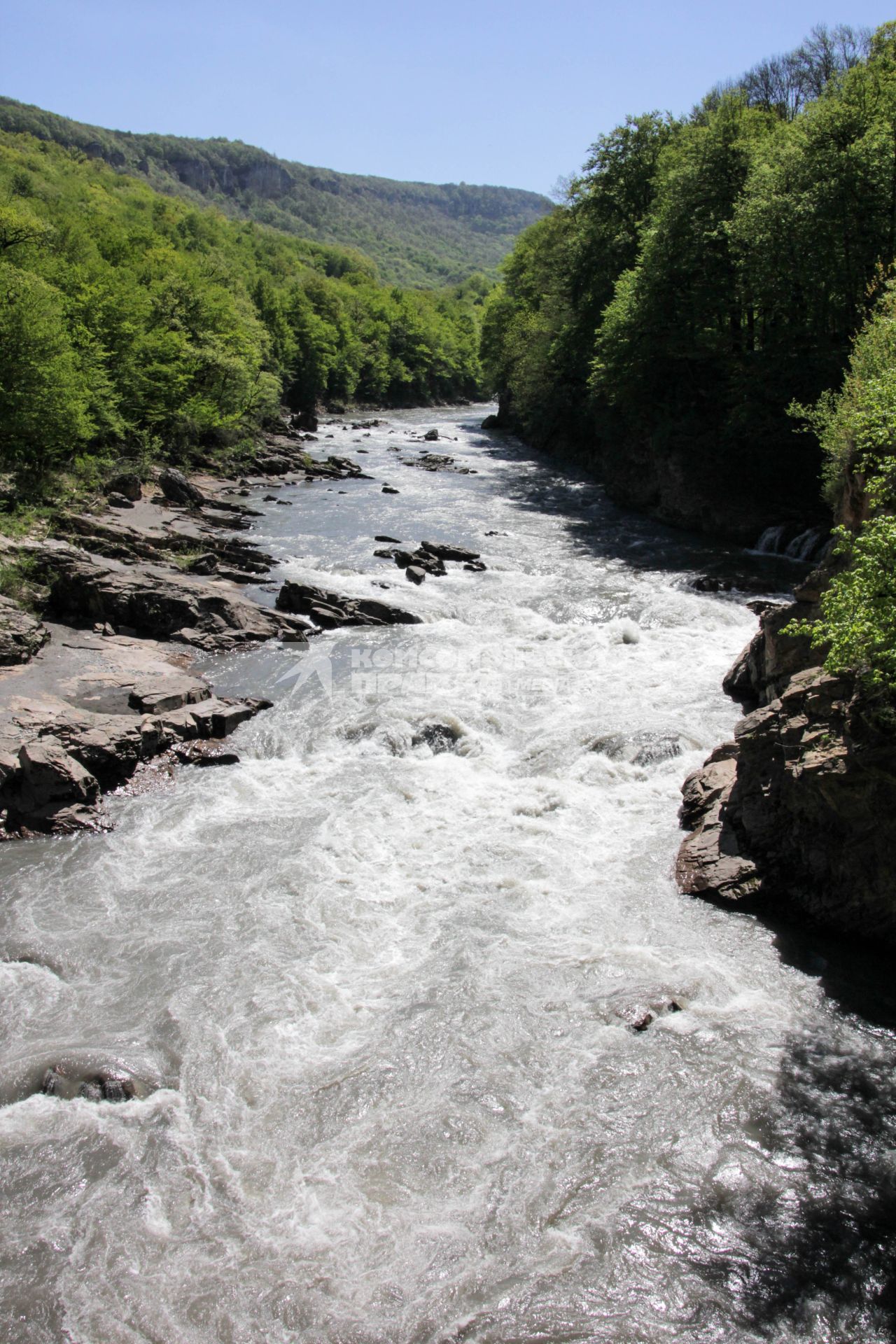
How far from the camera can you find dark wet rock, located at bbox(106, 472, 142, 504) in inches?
1244

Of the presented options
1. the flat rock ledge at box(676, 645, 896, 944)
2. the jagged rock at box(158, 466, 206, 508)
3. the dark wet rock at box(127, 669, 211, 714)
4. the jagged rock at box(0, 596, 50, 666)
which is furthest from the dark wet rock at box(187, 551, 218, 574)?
the flat rock ledge at box(676, 645, 896, 944)

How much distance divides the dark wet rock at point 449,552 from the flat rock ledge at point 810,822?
55.4 feet

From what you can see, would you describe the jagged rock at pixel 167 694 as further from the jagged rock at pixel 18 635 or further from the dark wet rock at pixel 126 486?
the dark wet rock at pixel 126 486

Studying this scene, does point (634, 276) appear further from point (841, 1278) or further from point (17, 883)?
point (841, 1278)

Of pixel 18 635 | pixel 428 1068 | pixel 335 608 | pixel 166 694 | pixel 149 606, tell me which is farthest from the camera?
pixel 335 608

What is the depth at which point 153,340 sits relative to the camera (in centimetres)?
3928

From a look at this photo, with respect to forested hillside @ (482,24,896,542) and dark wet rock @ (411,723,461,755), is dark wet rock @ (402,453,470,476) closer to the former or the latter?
forested hillside @ (482,24,896,542)

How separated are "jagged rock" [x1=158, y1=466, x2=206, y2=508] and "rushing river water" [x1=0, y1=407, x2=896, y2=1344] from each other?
2029 cm

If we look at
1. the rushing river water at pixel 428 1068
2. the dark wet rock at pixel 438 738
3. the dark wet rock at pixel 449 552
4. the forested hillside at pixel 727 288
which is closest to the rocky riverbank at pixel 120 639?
the rushing river water at pixel 428 1068

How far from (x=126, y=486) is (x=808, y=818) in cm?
2866

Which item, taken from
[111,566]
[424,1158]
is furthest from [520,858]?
[111,566]

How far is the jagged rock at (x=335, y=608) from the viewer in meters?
22.7

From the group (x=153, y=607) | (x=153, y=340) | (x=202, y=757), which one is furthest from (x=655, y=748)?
(x=153, y=340)

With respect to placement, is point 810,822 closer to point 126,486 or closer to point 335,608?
point 335,608
